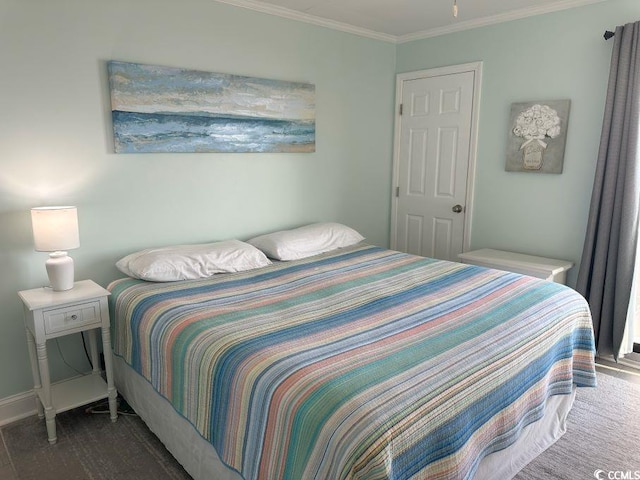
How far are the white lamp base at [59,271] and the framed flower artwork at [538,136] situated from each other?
124 inches

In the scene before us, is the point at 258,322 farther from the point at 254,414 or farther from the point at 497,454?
the point at 497,454

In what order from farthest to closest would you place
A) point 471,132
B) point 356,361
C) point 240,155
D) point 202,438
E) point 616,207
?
point 471,132, point 240,155, point 616,207, point 202,438, point 356,361

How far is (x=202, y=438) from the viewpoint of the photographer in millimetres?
1881

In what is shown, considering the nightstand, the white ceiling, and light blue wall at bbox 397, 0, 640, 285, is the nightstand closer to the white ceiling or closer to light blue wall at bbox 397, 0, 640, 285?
the white ceiling

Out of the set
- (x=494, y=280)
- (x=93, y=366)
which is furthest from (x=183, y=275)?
(x=494, y=280)

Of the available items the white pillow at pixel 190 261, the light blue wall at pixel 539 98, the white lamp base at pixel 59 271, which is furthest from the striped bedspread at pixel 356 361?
the light blue wall at pixel 539 98

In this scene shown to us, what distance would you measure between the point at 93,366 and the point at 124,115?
150cm

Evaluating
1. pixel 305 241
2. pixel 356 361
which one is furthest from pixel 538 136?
pixel 356 361

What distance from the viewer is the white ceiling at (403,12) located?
3135mm

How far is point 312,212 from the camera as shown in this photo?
3.78 m

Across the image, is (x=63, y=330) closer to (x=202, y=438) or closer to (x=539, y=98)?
(x=202, y=438)

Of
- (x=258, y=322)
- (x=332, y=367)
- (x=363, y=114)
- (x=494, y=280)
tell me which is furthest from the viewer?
(x=363, y=114)

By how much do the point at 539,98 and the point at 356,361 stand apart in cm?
276

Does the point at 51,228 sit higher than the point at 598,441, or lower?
higher
